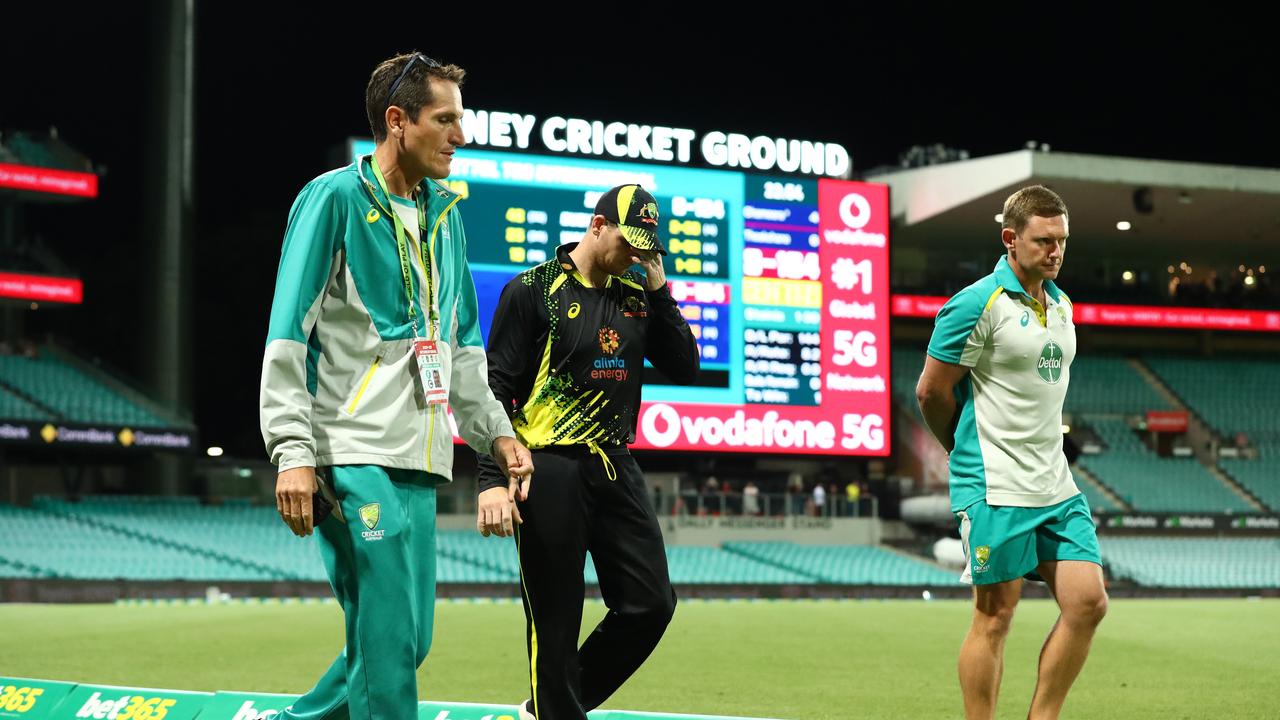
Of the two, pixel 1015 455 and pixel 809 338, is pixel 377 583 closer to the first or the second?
pixel 1015 455

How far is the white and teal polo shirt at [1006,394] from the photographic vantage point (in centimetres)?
541

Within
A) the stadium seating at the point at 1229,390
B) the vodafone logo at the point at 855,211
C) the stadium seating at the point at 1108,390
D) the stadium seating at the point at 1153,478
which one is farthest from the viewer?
the stadium seating at the point at 1229,390

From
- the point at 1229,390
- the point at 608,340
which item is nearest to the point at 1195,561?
the point at 1229,390

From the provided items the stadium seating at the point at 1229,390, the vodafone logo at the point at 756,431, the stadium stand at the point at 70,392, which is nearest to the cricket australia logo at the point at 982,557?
the vodafone logo at the point at 756,431

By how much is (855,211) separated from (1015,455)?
2382cm

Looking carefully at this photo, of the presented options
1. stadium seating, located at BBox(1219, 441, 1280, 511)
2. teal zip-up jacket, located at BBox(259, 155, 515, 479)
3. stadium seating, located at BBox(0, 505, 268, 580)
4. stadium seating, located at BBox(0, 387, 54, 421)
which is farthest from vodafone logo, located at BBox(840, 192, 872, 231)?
teal zip-up jacket, located at BBox(259, 155, 515, 479)

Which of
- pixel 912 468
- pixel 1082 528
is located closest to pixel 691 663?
pixel 1082 528

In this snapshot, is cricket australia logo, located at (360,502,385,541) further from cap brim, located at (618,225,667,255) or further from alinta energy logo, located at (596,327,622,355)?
cap brim, located at (618,225,667,255)

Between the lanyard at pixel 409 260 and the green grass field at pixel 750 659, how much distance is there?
14.3 feet

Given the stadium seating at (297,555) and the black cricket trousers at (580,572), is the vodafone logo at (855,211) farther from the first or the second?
the black cricket trousers at (580,572)

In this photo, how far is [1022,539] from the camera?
211 inches

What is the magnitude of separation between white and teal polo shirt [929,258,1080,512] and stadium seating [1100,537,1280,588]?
25263 millimetres

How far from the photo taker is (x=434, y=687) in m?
9.23

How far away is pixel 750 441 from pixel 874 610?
21.4 feet
